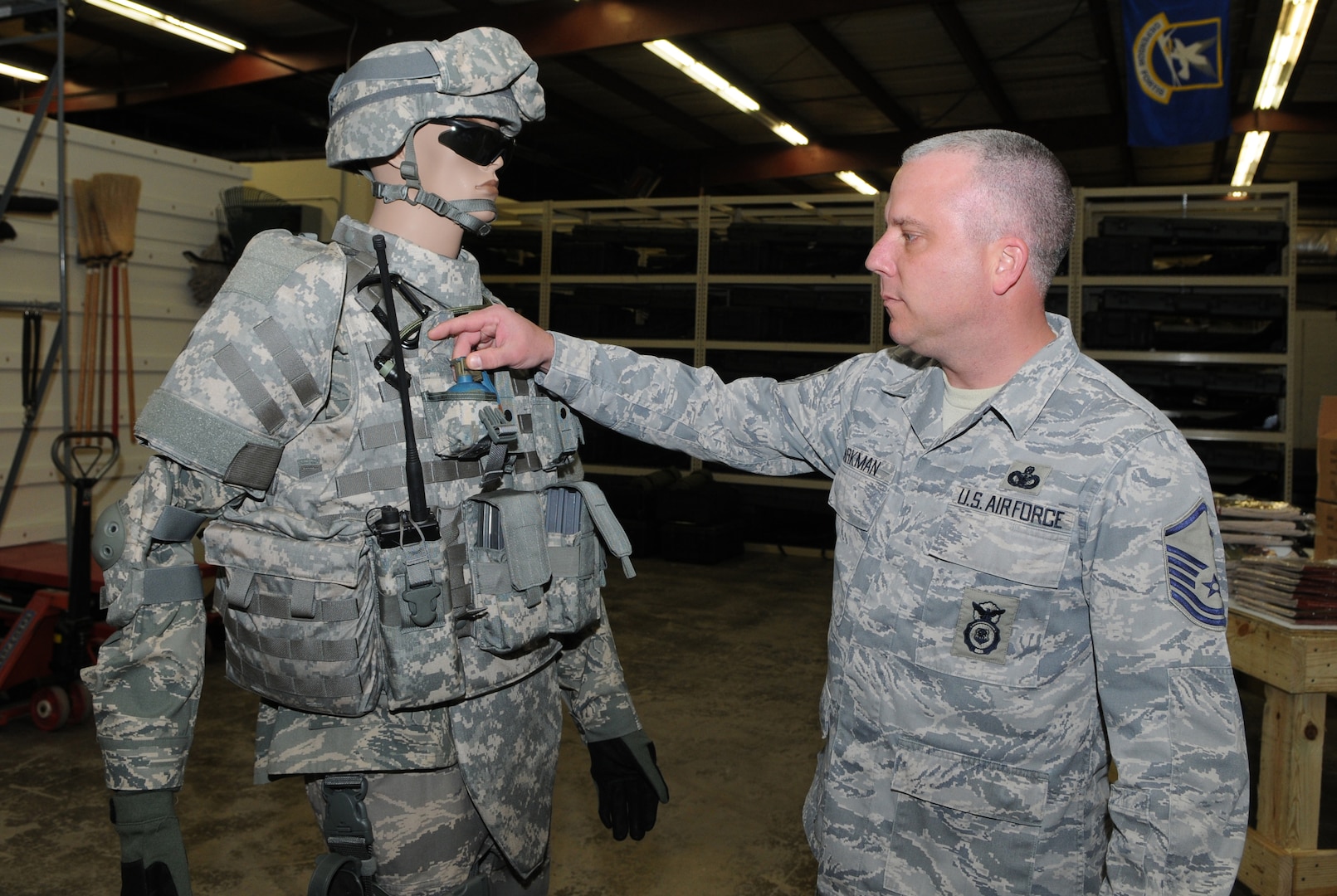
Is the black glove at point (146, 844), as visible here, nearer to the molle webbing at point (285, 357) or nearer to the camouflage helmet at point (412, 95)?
the molle webbing at point (285, 357)

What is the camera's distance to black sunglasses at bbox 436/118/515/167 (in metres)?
1.80

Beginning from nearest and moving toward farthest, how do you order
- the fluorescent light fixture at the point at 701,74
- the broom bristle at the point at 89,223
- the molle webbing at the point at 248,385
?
the molle webbing at the point at 248,385 → the broom bristle at the point at 89,223 → the fluorescent light fixture at the point at 701,74

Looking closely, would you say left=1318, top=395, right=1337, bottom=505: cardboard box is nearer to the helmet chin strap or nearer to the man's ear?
the man's ear

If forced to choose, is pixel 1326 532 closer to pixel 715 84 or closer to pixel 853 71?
pixel 853 71

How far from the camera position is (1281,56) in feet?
29.5

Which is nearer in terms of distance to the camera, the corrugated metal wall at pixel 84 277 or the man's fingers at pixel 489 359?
the man's fingers at pixel 489 359

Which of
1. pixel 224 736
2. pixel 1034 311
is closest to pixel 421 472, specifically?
pixel 1034 311

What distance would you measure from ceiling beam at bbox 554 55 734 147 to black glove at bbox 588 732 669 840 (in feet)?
26.3

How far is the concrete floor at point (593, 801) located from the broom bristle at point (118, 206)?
7.02 ft

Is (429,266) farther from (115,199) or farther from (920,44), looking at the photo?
(920,44)

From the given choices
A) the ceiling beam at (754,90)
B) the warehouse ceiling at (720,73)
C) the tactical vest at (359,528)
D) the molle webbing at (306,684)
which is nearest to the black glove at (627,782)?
the tactical vest at (359,528)

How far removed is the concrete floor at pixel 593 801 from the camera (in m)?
3.13

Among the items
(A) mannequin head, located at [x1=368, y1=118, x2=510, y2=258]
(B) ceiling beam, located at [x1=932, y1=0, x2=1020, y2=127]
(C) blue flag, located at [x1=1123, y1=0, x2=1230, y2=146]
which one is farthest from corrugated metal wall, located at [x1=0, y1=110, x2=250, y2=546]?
(C) blue flag, located at [x1=1123, y1=0, x2=1230, y2=146]

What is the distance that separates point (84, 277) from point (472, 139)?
398 centimetres
